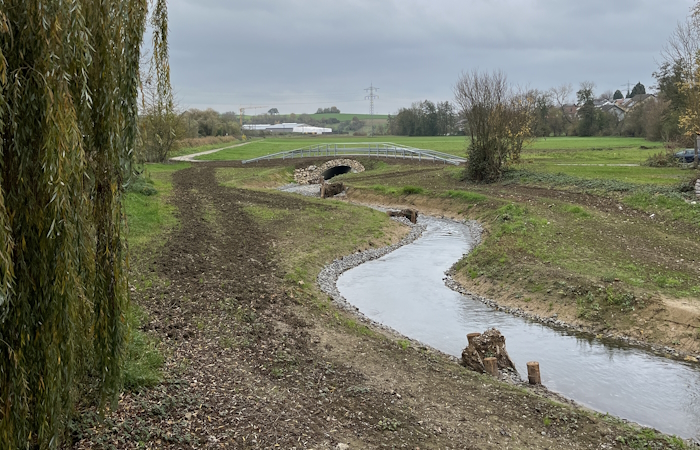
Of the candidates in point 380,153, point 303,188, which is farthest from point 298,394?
point 380,153

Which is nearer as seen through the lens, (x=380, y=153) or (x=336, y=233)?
(x=336, y=233)

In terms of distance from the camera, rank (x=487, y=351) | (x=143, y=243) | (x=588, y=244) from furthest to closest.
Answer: (x=588, y=244), (x=143, y=243), (x=487, y=351)

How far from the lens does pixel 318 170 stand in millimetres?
49812

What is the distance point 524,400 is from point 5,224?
7.77 m

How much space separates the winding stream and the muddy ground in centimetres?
139

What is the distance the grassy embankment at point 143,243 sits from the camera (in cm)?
805

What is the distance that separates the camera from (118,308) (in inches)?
236

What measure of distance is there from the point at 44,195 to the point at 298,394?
5.11m

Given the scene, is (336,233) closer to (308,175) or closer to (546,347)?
(546,347)

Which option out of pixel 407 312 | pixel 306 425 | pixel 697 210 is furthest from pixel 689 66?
pixel 306 425

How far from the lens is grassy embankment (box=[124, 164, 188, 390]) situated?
A: 805 centimetres

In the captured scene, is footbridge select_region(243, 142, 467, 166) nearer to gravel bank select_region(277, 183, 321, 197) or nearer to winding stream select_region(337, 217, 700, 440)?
gravel bank select_region(277, 183, 321, 197)

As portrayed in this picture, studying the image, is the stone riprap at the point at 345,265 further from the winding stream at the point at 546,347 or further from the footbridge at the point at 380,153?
the footbridge at the point at 380,153

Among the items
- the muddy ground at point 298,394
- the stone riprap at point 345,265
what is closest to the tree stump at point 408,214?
the stone riprap at point 345,265
